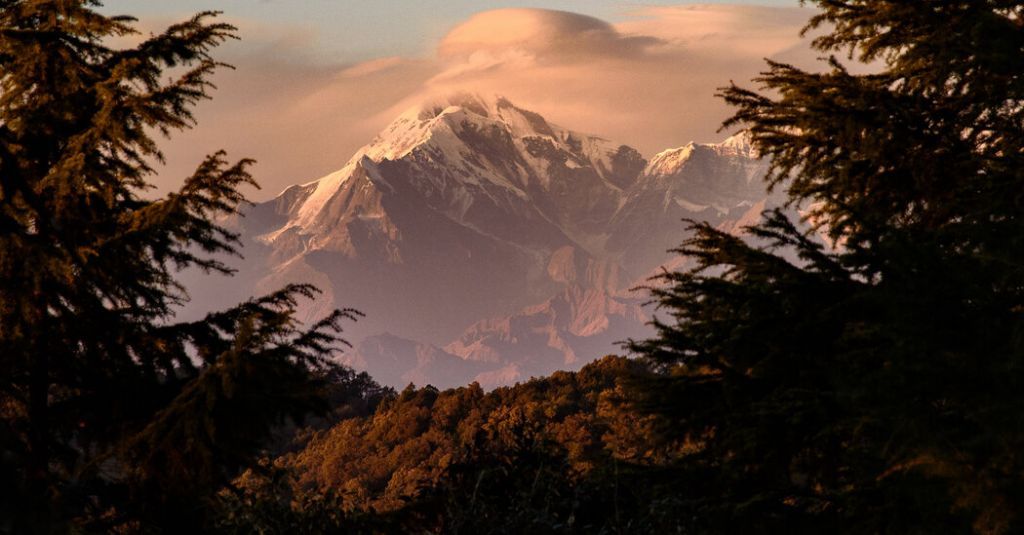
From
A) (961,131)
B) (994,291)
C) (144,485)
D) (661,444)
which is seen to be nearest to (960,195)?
(961,131)

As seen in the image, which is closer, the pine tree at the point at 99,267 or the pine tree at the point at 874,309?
the pine tree at the point at 874,309

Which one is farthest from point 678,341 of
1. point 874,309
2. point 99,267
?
point 99,267

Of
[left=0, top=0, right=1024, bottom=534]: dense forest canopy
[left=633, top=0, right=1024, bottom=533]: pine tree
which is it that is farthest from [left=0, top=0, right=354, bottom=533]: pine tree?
[left=633, top=0, right=1024, bottom=533]: pine tree

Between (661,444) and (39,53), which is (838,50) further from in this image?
(39,53)

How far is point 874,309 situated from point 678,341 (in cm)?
193

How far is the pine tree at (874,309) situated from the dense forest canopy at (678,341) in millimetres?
26

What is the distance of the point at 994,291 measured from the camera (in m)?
6.64

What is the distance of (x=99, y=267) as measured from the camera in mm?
9859

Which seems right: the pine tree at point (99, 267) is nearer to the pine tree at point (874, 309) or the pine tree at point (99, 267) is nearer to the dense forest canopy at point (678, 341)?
the dense forest canopy at point (678, 341)

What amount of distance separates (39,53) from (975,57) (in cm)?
990

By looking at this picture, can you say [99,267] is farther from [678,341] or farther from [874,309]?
[874,309]

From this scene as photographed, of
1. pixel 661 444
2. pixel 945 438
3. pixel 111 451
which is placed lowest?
pixel 661 444

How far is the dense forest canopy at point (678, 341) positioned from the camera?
5984mm

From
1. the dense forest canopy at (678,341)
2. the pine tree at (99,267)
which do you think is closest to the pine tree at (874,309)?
the dense forest canopy at (678,341)
